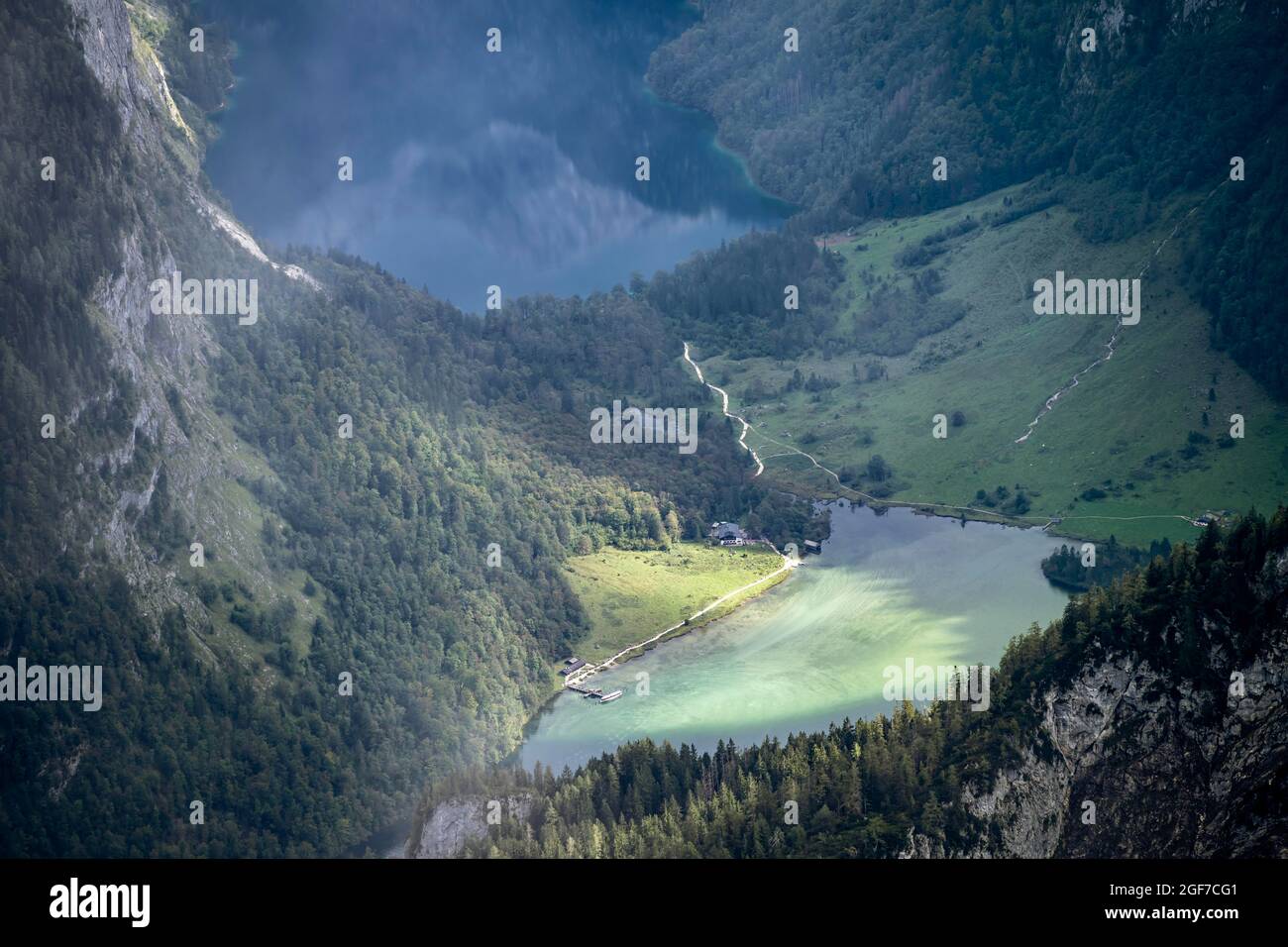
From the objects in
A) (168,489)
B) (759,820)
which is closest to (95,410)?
(168,489)

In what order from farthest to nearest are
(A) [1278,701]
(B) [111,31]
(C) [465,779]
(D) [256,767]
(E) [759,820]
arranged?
(B) [111,31]
(D) [256,767]
(C) [465,779]
(E) [759,820]
(A) [1278,701]

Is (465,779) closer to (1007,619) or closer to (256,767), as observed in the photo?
(256,767)

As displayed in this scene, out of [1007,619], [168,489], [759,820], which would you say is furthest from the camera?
[1007,619]

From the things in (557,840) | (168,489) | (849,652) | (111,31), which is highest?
(111,31)

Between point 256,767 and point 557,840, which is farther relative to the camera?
point 256,767

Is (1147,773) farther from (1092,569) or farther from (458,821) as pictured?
(1092,569)
